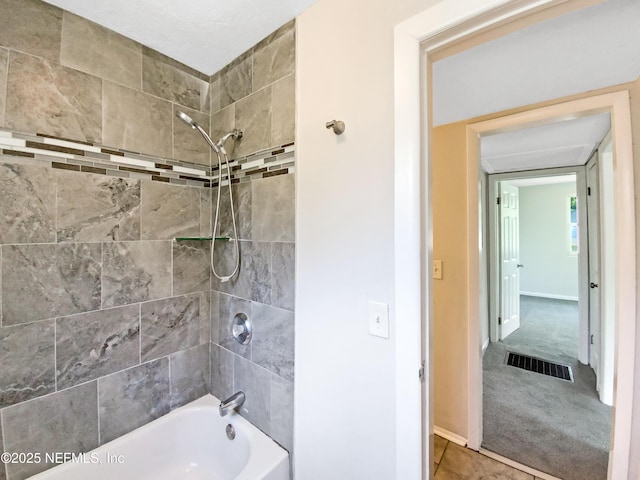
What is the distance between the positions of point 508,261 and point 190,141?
158 inches

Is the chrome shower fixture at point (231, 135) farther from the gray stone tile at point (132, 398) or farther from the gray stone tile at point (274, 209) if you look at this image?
the gray stone tile at point (132, 398)

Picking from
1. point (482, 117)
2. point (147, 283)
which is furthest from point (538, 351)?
point (147, 283)

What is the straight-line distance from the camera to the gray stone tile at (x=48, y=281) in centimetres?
107

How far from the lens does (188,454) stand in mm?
1497

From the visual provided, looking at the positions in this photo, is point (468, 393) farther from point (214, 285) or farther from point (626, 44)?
point (626, 44)

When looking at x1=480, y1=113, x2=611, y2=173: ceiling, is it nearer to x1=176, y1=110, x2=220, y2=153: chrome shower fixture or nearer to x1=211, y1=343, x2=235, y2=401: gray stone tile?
x1=176, y1=110, x2=220, y2=153: chrome shower fixture

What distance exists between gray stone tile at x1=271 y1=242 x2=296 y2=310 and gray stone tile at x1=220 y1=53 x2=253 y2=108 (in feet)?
2.96

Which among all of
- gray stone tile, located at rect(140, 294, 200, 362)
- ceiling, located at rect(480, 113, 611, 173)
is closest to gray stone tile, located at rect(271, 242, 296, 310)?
gray stone tile, located at rect(140, 294, 200, 362)

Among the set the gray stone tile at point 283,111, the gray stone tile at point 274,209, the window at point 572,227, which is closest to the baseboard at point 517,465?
the gray stone tile at point 274,209

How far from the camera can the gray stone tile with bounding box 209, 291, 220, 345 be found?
5.38ft

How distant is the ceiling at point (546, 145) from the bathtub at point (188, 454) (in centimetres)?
270

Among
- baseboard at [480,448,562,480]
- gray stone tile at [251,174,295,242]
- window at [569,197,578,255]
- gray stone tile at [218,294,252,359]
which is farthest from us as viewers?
window at [569,197,578,255]

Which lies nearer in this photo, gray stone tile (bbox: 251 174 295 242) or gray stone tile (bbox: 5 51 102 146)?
gray stone tile (bbox: 5 51 102 146)

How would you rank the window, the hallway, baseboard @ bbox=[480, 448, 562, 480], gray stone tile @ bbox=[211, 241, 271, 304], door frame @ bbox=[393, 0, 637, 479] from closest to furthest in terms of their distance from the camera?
door frame @ bbox=[393, 0, 637, 479]
gray stone tile @ bbox=[211, 241, 271, 304]
baseboard @ bbox=[480, 448, 562, 480]
the hallway
the window
